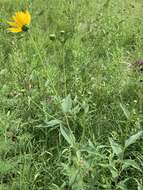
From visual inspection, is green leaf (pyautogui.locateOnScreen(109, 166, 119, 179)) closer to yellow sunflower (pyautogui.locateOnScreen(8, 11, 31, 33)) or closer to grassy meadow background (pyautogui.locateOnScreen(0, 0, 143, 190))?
grassy meadow background (pyautogui.locateOnScreen(0, 0, 143, 190))

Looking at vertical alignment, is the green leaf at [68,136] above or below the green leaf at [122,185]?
above

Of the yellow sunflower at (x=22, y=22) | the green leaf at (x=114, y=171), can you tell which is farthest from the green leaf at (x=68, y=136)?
the yellow sunflower at (x=22, y=22)

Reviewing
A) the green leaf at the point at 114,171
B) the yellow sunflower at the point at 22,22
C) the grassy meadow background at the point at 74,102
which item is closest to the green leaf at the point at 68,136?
the grassy meadow background at the point at 74,102

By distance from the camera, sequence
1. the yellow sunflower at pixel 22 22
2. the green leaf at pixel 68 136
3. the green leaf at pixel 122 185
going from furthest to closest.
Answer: the yellow sunflower at pixel 22 22, the green leaf at pixel 68 136, the green leaf at pixel 122 185

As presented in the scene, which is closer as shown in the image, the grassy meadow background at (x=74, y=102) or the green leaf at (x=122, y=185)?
the green leaf at (x=122, y=185)

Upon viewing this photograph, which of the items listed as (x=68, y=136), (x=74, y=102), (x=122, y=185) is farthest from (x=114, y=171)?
(x=74, y=102)

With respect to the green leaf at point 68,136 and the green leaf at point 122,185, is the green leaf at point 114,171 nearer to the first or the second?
the green leaf at point 122,185

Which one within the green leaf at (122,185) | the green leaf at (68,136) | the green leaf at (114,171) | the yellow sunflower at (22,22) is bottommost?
the green leaf at (122,185)

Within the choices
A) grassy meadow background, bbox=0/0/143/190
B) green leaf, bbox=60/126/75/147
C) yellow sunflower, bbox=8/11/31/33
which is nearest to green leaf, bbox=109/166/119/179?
grassy meadow background, bbox=0/0/143/190

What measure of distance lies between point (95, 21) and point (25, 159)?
6.25 feet

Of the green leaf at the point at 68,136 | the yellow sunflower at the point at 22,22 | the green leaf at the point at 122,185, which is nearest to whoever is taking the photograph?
the green leaf at the point at 122,185

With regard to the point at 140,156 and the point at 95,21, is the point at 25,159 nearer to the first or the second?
the point at 140,156

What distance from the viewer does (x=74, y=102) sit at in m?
2.67

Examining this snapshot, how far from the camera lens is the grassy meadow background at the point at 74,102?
224cm
